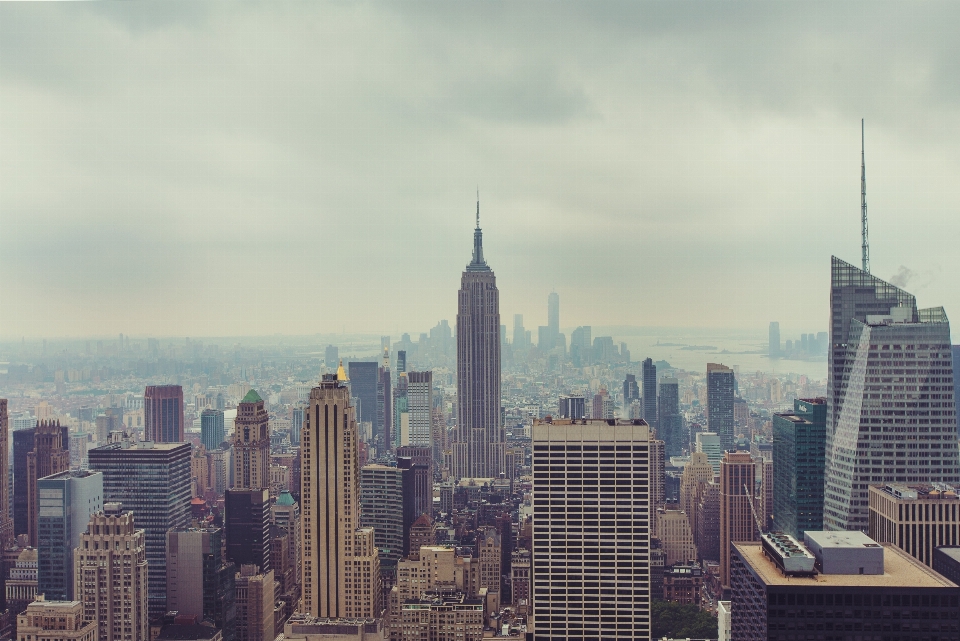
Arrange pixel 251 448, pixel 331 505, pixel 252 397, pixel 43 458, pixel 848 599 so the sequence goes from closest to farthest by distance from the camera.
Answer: pixel 848 599 < pixel 43 458 < pixel 331 505 < pixel 252 397 < pixel 251 448

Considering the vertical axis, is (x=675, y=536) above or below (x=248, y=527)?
below

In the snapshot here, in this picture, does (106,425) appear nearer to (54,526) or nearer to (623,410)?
(54,526)

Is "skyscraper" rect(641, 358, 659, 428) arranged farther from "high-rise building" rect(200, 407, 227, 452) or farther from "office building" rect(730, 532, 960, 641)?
"high-rise building" rect(200, 407, 227, 452)

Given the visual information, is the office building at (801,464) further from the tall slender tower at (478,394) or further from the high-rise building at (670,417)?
the tall slender tower at (478,394)

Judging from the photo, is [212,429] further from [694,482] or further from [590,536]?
[694,482]

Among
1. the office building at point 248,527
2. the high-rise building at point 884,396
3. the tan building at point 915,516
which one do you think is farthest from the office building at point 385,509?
the tan building at point 915,516

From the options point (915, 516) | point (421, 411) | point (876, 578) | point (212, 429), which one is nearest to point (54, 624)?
point (212, 429)
